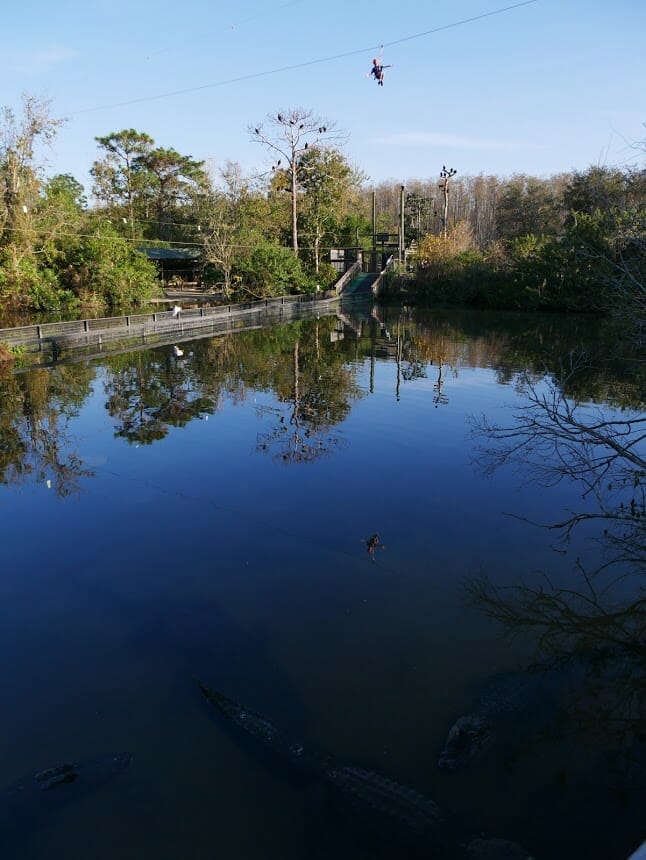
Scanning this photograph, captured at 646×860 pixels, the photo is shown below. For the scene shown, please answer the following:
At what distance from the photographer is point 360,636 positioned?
19.6ft

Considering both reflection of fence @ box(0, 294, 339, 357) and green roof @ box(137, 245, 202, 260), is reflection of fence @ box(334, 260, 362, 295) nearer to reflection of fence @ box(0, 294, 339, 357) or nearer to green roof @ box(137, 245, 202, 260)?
reflection of fence @ box(0, 294, 339, 357)

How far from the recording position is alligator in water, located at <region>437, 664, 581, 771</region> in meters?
4.52

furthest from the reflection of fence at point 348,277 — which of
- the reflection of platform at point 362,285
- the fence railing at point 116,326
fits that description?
the fence railing at point 116,326

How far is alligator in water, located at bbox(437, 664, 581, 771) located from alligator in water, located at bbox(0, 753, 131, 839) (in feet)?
8.09

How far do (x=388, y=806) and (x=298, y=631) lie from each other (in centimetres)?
225

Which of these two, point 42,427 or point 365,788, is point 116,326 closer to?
point 42,427

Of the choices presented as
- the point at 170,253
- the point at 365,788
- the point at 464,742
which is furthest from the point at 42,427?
the point at 170,253

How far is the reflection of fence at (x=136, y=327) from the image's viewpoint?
2153 cm

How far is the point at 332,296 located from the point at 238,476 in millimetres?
32363

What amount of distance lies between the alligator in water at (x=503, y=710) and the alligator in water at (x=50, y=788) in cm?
247

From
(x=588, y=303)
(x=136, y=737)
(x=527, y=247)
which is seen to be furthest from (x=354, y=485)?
(x=527, y=247)

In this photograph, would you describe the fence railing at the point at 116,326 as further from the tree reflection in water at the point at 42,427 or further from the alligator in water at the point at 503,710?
the alligator in water at the point at 503,710

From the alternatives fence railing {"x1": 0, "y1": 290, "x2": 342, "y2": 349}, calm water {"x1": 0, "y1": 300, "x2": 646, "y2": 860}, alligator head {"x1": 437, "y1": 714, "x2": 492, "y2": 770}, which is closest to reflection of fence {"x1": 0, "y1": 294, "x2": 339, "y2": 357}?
fence railing {"x1": 0, "y1": 290, "x2": 342, "y2": 349}

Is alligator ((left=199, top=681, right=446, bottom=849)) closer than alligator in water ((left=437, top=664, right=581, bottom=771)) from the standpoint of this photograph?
Yes
